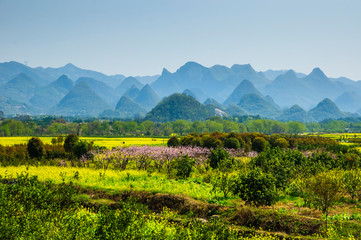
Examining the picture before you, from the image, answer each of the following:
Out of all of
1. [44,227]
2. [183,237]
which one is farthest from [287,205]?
[44,227]

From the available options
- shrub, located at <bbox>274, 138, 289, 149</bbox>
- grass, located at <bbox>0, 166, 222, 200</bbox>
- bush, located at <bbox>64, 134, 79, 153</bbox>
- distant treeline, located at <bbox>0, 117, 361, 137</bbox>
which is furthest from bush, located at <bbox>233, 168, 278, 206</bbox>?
distant treeline, located at <bbox>0, 117, 361, 137</bbox>

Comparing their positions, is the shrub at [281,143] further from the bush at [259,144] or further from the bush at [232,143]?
the bush at [232,143]

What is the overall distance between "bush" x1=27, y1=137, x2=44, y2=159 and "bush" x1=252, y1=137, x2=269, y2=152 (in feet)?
88.5

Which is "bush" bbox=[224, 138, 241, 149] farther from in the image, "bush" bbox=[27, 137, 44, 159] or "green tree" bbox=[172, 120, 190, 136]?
"green tree" bbox=[172, 120, 190, 136]

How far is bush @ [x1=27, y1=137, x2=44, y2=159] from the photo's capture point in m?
30.6

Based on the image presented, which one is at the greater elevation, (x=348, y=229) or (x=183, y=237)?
(x=183, y=237)

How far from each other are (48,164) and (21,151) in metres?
4.53

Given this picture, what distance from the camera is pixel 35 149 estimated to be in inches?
1208

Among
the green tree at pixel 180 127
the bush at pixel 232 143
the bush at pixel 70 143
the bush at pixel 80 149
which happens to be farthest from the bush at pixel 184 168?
the green tree at pixel 180 127

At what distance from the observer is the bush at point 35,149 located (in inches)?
1205

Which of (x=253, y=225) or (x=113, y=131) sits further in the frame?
(x=113, y=131)

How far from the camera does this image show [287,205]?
16.3 m

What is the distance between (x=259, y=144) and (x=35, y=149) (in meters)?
27.8

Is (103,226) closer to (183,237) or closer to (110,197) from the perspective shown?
(183,237)
